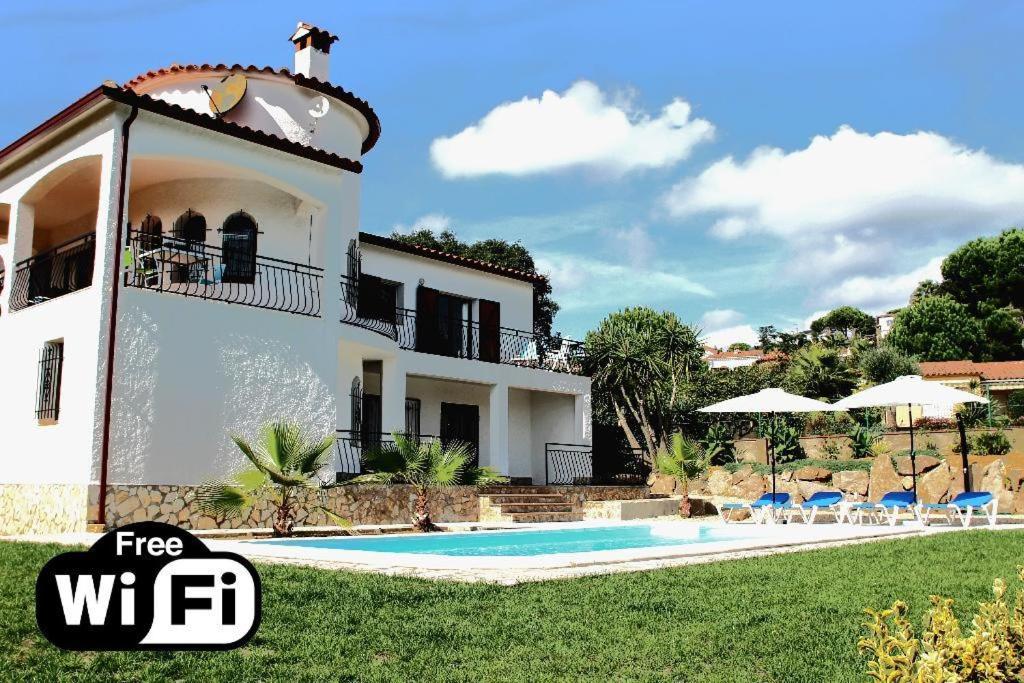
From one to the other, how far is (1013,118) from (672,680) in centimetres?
1551

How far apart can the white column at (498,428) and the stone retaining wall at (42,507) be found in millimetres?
10807

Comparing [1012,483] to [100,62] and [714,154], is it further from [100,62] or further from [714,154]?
[100,62]

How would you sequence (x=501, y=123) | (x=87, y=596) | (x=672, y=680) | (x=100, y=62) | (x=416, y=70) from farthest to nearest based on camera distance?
(x=501, y=123)
(x=100, y=62)
(x=416, y=70)
(x=672, y=680)
(x=87, y=596)

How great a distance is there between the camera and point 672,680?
5.36 m

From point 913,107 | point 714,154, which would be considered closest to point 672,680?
point 913,107

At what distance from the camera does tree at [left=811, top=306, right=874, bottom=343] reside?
8869cm

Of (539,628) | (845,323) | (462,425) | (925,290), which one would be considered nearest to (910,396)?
(462,425)

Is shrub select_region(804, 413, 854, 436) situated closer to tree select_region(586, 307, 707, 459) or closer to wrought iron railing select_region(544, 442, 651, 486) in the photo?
tree select_region(586, 307, 707, 459)

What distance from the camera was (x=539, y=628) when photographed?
21.0 feet

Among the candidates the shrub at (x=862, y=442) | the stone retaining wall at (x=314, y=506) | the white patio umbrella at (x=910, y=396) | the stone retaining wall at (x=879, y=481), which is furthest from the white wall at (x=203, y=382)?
the shrub at (x=862, y=442)

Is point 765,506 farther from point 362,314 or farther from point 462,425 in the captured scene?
point 362,314

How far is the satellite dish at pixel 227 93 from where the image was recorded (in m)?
18.0

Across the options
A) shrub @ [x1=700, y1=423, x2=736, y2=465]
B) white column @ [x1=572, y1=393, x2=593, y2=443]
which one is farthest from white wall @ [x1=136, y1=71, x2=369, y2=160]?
shrub @ [x1=700, y1=423, x2=736, y2=465]

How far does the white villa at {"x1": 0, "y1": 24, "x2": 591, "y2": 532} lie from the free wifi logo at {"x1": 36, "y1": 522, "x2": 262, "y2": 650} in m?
11.2
